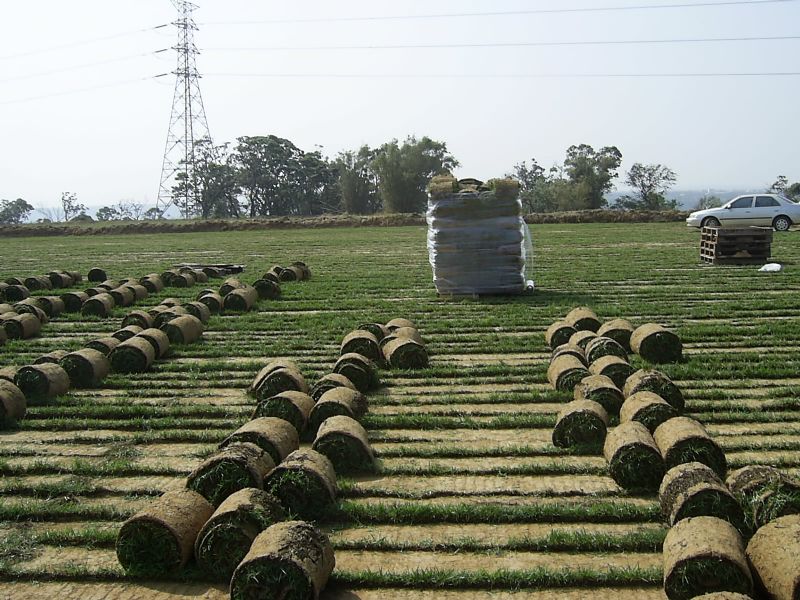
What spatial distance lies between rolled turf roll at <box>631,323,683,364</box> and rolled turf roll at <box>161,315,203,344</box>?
711 centimetres

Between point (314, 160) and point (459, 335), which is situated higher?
point (314, 160)

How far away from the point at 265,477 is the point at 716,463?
3.83 m

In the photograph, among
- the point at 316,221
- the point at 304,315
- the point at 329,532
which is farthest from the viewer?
the point at 316,221

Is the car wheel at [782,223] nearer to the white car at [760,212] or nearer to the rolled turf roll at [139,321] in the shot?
the white car at [760,212]

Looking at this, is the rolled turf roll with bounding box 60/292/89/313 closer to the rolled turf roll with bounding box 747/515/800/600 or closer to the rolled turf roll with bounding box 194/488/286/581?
the rolled turf roll with bounding box 194/488/286/581

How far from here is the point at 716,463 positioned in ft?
21.6

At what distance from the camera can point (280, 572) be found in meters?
4.90

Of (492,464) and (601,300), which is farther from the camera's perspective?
(601,300)

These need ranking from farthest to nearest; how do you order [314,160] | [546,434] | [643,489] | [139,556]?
[314,160], [546,434], [643,489], [139,556]

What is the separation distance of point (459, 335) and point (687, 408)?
15.7ft

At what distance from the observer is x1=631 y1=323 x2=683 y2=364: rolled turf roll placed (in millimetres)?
10500

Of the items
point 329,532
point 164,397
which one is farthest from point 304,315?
point 329,532

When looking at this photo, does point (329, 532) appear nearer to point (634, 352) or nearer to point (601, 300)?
point (634, 352)

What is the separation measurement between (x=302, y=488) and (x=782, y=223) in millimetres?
28715
